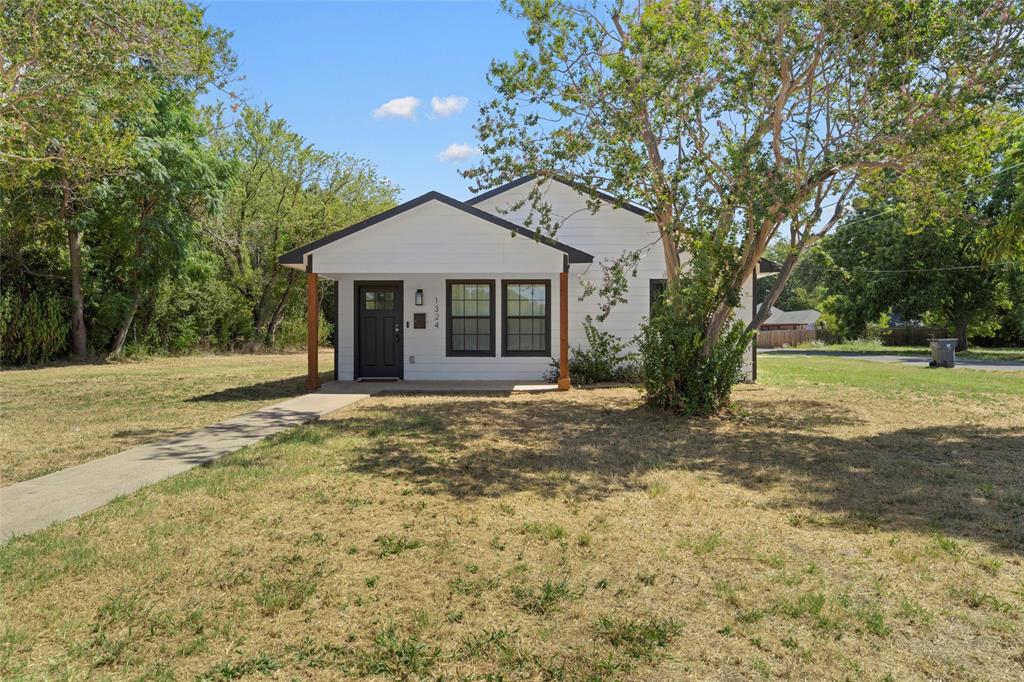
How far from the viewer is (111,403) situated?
37.2 feet

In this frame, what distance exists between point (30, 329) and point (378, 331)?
1231 centimetres

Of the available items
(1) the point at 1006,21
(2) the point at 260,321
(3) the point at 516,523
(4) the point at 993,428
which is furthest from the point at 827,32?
(2) the point at 260,321

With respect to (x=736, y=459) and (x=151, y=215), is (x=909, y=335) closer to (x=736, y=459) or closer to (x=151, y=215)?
(x=736, y=459)

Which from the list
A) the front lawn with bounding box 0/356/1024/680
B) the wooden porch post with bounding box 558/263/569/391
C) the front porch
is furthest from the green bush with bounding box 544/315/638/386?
the front lawn with bounding box 0/356/1024/680

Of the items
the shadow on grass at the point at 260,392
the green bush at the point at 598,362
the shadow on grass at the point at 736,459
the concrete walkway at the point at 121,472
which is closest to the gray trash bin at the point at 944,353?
the green bush at the point at 598,362

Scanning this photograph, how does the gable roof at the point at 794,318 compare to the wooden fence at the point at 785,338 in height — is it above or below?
above

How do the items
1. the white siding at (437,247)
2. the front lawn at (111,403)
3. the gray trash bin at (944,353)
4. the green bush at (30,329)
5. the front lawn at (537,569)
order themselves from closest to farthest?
the front lawn at (537,569)
the front lawn at (111,403)
the white siding at (437,247)
the green bush at (30,329)
the gray trash bin at (944,353)

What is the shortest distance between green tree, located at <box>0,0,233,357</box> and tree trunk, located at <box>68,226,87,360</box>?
460cm

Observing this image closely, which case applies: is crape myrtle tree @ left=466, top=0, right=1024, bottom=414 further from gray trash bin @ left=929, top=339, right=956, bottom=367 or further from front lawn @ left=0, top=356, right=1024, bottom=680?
gray trash bin @ left=929, top=339, right=956, bottom=367

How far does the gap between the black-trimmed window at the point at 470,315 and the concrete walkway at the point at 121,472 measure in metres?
5.41

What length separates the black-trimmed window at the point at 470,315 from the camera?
15227 mm

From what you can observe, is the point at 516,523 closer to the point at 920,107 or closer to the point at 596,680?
the point at 596,680

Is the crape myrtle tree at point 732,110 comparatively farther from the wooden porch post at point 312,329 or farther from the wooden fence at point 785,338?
the wooden fence at point 785,338

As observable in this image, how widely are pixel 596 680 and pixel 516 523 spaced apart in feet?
7.10
